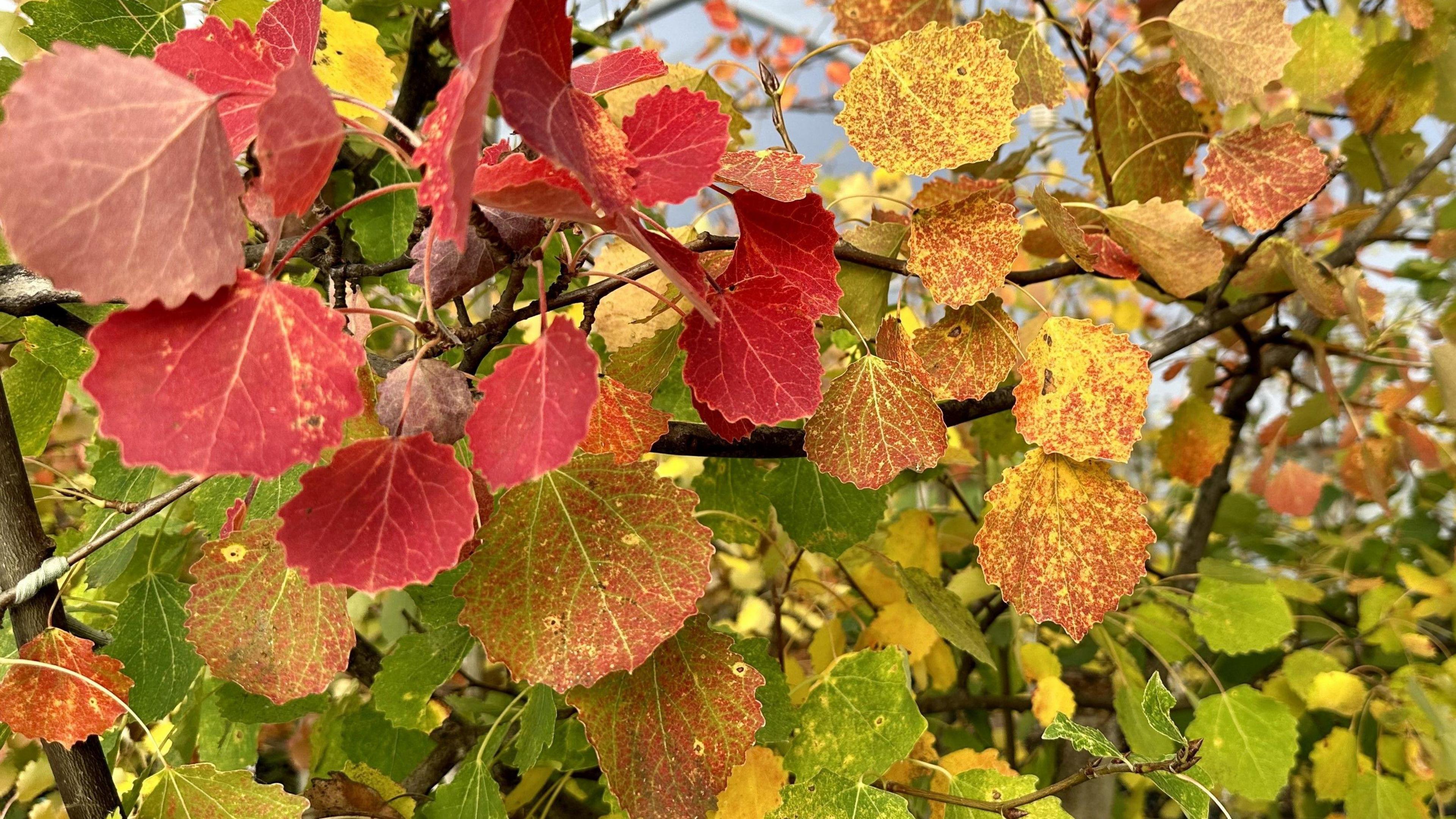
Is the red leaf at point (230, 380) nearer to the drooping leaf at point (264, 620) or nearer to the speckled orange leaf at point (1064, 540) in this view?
the drooping leaf at point (264, 620)

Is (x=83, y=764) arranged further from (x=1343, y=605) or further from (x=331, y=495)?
(x=1343, y=605)

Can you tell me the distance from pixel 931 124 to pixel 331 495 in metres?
0.25

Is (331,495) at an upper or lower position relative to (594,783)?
upper

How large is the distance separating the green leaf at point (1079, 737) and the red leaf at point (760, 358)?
165 mm

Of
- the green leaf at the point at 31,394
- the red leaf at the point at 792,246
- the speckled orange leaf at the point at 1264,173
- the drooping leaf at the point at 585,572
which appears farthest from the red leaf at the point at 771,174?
the green leaf at the point at 31,394

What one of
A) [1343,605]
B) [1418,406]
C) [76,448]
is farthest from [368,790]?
[1418,406]

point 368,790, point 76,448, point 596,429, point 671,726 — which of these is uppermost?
point 596,429

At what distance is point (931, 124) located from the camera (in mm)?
347

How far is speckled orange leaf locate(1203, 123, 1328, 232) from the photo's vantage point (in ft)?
1.37

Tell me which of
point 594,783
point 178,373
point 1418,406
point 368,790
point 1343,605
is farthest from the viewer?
point 1418,406

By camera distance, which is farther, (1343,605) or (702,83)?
(1343,605)

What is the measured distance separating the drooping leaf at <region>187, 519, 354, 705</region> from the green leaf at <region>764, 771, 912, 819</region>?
0.65 feet

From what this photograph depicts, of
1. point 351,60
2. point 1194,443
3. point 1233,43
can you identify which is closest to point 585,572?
point 351,60

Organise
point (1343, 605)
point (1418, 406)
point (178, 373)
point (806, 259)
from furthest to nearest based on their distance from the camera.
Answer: point (1418, 406)
point (1343, 605)
point (806, 259)
point (178, 373)
